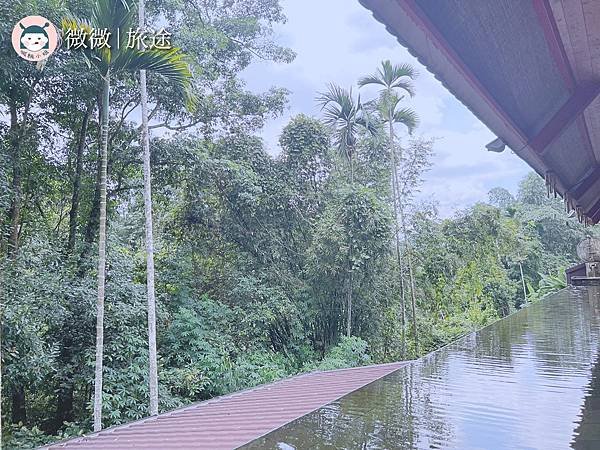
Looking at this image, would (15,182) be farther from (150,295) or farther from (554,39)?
(554,39)

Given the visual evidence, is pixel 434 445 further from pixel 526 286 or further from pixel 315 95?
pixel 526 286

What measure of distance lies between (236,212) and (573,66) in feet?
19.0

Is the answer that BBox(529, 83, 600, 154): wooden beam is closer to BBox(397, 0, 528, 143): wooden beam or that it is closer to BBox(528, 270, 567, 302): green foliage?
BBox(397, 0, 528, 143): wooden beam

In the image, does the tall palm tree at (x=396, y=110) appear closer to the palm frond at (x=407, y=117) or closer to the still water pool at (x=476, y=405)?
the palm frond at (x=407, y=117)

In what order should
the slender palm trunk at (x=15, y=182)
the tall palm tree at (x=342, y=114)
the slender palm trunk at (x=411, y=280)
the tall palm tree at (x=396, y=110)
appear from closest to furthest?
the slender palm trunk at (x=15, y=182) < the tall palm tree at (x=396, y=110) < the slender palm trunk at (x=411, y=280) < the tall palm tree at (x=342, y=114)

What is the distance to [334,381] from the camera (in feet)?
9.82

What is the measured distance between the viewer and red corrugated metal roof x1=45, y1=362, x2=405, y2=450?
1.81 m

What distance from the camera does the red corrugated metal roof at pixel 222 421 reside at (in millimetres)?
1814

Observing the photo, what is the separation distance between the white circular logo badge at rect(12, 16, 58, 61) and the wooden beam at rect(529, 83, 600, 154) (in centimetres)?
437

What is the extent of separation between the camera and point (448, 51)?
122cm

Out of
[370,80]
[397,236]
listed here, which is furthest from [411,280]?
[370,80]

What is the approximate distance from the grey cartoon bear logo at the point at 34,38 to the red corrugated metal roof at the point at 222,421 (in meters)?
3.63

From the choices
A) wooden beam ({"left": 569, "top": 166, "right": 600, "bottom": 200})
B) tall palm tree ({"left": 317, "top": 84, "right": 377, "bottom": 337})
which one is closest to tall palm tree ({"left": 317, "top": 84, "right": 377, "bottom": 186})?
tall palm tree ({"left": 317, "top": 84, "right": 377, "bottom": 337})

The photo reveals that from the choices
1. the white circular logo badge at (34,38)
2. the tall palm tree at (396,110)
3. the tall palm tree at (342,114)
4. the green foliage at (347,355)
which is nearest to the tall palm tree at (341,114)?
the tall palm tree at (342,114)
